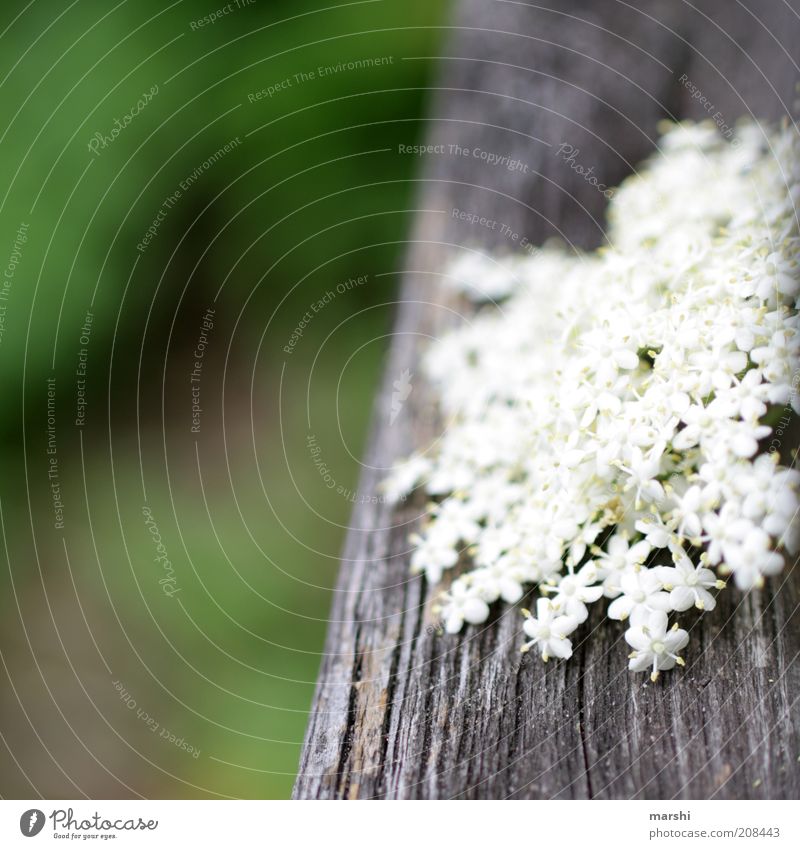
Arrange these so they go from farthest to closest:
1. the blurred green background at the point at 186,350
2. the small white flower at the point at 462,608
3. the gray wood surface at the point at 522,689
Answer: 1. the blurred green background at the point at 186,350
2. the small white flower at the point at 462,608
3. the gray wood surface at the point at 522,689

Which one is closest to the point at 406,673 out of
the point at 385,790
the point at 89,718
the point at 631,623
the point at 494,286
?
the point at 385,790

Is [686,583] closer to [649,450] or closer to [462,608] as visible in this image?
[649,450]

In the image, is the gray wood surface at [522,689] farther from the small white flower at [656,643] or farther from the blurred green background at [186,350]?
the blurred green background at [186,350]

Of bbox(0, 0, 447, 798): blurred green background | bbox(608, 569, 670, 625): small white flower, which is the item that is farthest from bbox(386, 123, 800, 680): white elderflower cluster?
bbox(0, 0, 447, 798): blurred green background

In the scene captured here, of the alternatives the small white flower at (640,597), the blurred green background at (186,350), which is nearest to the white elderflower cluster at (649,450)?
the small white flower at (640,597)

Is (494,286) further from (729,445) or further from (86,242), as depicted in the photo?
(86,242)

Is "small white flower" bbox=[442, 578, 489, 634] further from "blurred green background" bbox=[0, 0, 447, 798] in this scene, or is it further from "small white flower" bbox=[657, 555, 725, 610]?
→ "blurred green background" bbox=[0, 0, 447, 798]

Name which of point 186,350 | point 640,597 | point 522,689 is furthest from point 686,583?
point 186,350
